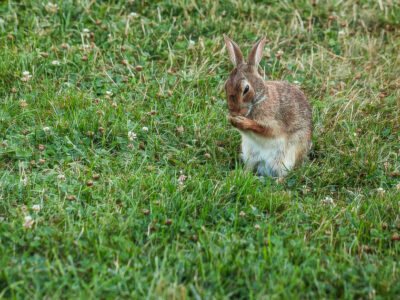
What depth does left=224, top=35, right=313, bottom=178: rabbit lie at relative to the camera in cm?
482

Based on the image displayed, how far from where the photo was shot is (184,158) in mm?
4945

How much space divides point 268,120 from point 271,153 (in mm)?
328

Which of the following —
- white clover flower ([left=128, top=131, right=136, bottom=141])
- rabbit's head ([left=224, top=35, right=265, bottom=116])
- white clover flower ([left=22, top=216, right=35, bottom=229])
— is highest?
rabbit's head ([left=224, top=35, right=265, bottom=116])

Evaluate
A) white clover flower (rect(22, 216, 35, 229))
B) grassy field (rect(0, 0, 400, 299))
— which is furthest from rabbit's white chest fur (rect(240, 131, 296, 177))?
white clover flower (rect(22, 216, 35, 229))

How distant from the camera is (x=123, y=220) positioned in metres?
3.89

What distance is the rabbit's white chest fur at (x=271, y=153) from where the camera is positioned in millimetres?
5133

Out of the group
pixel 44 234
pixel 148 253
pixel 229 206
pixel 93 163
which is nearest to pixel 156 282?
pixel 148 253

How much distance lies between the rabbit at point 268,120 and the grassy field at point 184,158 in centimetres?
18

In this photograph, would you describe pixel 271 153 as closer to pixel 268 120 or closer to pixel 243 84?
pixel 268 120

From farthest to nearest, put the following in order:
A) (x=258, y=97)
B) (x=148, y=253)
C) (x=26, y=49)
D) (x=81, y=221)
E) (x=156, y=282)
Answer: (x=26, y=49)
(x=258, y=97)
(x=81, y=221)
(x=148, y=253)
(x=156, y=282)

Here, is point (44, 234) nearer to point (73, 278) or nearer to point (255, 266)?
point (73, 278)

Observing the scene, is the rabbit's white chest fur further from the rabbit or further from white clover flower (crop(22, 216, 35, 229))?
white clover flower (crop(22, 216, 35, 229))

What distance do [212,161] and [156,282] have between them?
188cm

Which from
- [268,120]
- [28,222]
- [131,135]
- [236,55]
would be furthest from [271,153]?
[28,222]
